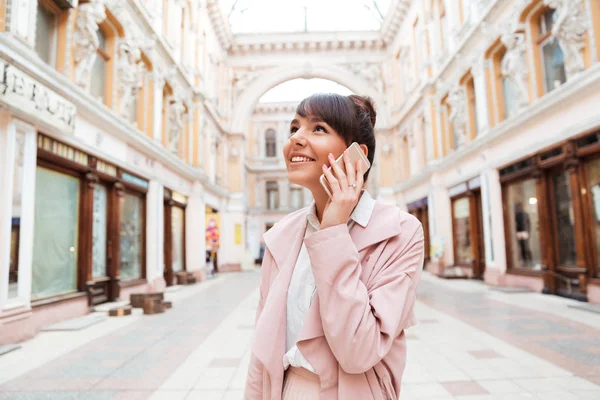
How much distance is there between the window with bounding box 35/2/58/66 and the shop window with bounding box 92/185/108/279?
2.69 metres

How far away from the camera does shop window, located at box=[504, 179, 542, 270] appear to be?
10.1 metres

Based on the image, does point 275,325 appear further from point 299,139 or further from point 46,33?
point 46,33

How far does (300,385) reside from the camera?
1152 millimetres

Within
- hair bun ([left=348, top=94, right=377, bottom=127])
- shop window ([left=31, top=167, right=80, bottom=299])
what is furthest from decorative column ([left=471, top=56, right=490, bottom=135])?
hair bun ([left=348, top=94, right=377, bottom=127])

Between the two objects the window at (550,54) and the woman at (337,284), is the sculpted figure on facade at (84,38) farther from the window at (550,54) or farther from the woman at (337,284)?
the window at (550,54)

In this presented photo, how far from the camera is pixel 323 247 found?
1.02 meters

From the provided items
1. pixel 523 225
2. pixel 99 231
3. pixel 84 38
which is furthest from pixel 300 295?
pixel 523 225

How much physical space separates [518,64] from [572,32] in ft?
6.77

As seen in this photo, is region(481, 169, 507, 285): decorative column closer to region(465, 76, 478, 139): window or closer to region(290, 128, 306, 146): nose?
region(465, 76, 478, 139): window

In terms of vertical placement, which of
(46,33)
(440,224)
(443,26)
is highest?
(443,26)

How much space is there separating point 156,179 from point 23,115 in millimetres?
6176

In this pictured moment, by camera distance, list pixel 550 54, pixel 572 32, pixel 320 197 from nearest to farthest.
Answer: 1. pixel 320 197
2. pixel 572 32
3. pixel 550 54

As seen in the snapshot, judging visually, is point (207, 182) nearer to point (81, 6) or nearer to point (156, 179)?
point (156, 179)

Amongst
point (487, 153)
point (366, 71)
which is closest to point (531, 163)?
point (487, 153)
